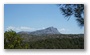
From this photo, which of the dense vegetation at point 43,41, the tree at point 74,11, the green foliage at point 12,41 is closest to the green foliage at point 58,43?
the dense vegetation at point 43,41

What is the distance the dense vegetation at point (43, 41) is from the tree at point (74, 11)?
251mm

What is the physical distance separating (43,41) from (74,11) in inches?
26.2

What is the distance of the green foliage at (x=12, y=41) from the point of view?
2.06 m

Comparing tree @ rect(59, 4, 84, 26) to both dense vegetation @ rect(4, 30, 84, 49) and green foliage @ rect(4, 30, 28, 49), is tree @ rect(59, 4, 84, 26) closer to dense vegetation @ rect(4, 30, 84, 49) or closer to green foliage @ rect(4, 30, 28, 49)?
dense vegetation @ rect(4, 30, 84, 49)

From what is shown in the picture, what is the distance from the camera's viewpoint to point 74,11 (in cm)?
210

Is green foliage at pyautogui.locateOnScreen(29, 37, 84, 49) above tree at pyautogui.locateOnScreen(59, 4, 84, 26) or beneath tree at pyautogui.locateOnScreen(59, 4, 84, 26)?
beneath

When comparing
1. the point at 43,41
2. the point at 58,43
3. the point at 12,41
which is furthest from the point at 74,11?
the point at 12,41

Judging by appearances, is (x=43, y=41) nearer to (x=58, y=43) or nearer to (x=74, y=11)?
(x=58, y=43)

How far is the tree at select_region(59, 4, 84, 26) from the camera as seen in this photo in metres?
2.07

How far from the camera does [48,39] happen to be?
2066 mm

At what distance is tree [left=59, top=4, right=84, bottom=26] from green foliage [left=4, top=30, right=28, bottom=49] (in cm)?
79

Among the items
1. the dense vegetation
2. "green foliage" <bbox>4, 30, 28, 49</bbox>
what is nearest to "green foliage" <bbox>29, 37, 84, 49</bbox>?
the dense vegetation

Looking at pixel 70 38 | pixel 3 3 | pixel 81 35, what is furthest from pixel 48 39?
pixel 3 3

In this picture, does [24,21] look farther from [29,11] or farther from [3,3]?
[3,3]
